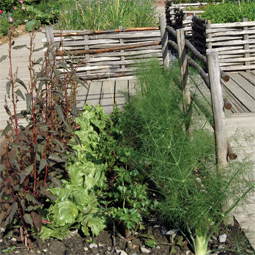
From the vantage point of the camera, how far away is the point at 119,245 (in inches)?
92.3

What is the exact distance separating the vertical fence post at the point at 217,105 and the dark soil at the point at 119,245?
56cm

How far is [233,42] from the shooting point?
6758 millimetres

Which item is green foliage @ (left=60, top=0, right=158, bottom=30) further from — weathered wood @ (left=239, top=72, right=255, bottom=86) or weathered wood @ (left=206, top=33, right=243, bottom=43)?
weathered wood @ (left=239, top=72, right=255, bottom=86)

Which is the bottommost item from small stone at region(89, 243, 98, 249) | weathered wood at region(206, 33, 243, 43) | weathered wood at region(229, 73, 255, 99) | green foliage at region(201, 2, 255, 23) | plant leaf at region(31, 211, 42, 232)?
weathered wood at region(229, 73, 255, 99)

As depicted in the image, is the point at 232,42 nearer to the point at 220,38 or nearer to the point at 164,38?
the point at 220,38

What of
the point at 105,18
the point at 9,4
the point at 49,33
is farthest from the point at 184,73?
the point at 9,4

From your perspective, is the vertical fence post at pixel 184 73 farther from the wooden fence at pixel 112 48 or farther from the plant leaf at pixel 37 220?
the wooden fence at pixel 112 48

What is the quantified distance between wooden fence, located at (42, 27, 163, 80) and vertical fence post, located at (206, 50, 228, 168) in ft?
12.7

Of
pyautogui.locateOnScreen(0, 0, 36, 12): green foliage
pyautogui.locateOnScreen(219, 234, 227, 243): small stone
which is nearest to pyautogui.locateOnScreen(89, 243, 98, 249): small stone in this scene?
pyautogui.locateOnScreen(219, 234, 227, 243): small stone

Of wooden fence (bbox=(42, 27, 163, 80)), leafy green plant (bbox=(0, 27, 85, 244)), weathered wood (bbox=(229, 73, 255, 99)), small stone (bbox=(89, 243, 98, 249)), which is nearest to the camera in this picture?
leafy green plant (bbox=(0, 27, 85, 244))

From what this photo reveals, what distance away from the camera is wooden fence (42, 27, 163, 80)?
20.6 ft

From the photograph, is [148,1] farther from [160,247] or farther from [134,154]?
[160,247]

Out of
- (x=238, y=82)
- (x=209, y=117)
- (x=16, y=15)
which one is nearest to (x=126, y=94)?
(x=238, y=82)

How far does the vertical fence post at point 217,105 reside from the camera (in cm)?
243
